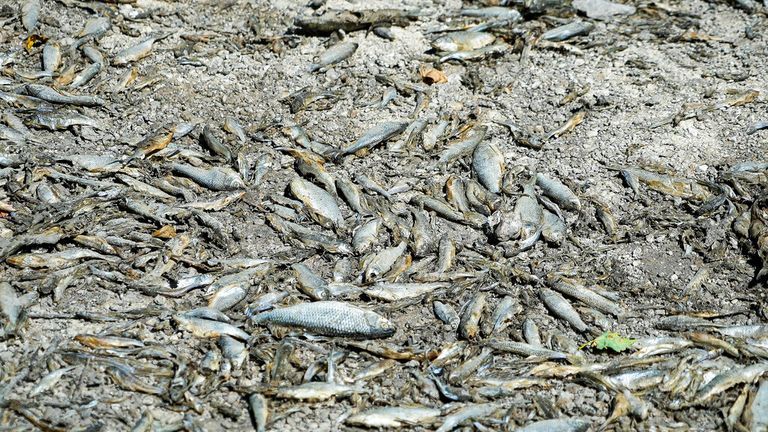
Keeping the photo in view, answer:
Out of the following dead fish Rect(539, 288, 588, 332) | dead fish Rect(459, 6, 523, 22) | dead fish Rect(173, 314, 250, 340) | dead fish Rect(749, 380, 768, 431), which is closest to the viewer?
dead fish Rect(749, 380, 768, 431)

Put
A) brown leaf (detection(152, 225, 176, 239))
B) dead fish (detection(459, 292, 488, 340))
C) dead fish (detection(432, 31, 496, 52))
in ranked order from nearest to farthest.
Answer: dead fish (detection(459, 292, 488, 340))
brown leaf (detection(152, 225, 176, 239))
dead fish (detection(432, 31, 496, 52))

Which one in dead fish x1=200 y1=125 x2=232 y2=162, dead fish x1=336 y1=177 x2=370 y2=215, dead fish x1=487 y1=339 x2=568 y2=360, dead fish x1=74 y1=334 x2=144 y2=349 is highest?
dead fish x1=200 y1=125 x2=232 y2=162

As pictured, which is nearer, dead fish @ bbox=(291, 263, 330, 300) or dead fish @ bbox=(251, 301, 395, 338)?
dead fish @ bbox=(251, 301, 395, 338)

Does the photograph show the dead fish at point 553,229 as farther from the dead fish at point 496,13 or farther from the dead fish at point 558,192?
the dead fish at point 496,13

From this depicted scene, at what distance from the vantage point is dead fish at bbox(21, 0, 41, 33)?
684 centimetres

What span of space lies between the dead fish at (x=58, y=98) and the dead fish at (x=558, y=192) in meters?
3.12

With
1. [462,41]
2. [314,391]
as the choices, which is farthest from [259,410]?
[462,41]

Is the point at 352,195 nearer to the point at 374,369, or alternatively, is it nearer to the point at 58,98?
the point at 374,369

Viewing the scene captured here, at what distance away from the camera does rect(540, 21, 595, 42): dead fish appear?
23.7ft

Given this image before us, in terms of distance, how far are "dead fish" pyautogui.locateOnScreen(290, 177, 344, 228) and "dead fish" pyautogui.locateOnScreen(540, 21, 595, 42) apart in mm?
2681

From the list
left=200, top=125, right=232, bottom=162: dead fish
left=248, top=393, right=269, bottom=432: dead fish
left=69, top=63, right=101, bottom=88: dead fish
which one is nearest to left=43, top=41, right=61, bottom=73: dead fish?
left=69, top=63, right=101, bottom=88: dead fish

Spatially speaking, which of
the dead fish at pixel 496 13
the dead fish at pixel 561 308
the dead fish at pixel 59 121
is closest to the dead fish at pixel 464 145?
the dead fish at pixel 561 308

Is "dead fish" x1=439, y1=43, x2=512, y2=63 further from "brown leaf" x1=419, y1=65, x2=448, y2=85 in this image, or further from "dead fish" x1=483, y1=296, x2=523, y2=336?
"dead fish" x1=483, y1=296, x2=523, y2=336

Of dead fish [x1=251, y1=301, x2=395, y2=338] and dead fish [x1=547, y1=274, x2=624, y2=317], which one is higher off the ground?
dead fish [x1=251, y1=301, x2=395, y2=338]
